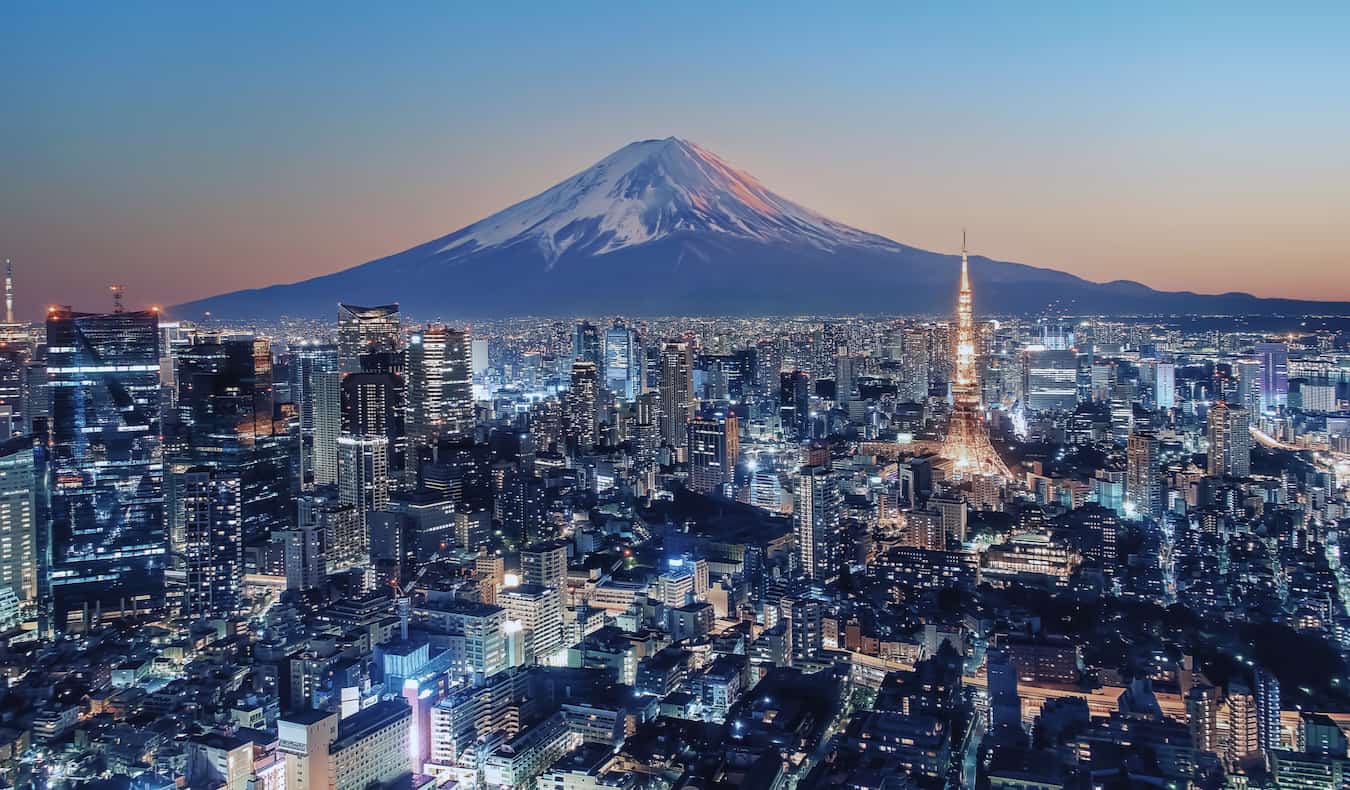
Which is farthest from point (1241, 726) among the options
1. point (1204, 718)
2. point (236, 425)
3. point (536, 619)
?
point (236, 425)

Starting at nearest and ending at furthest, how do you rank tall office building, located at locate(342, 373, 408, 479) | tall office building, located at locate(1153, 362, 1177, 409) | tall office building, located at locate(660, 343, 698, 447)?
1. tall office building, located at locate(342, 373, 408, 479)
2. tall office building, located at locate(660, 343, 698, 447)
3. tall office building, located at locate(1153, 362, 1177, 409)

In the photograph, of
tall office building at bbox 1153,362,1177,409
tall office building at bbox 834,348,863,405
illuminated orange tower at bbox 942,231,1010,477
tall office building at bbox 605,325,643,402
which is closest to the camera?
illuminated orange tower at bbox 942,231,1010,477

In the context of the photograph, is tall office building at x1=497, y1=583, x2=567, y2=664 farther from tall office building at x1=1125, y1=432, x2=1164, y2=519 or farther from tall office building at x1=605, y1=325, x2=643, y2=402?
tall office building at x1=605, y1=325, x2=643, y2=402

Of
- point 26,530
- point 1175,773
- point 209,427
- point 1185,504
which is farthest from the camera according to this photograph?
point 209,427

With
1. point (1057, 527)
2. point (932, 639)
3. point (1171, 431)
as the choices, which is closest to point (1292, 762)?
point (932, 639)

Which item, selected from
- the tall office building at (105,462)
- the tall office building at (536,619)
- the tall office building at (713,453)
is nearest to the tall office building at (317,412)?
the tall office building at (105,462)

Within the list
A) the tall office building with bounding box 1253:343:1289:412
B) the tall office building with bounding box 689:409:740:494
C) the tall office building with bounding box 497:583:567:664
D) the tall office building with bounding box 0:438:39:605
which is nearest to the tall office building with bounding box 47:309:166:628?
the tall office building with bounding box 0:438:39:605

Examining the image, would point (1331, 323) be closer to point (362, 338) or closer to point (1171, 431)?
point (1171, 431)
